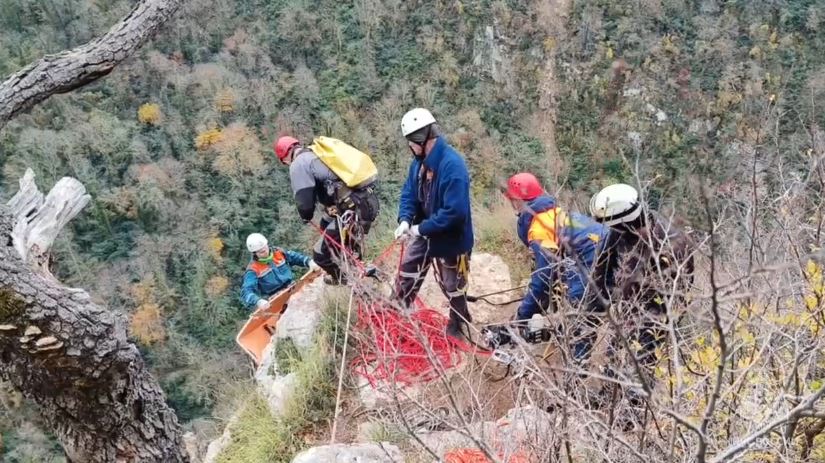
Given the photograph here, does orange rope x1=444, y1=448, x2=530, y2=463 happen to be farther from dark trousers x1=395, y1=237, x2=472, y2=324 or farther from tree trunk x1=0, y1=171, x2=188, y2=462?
tree trunk x1=0, y1=171, x2=188, y2=462

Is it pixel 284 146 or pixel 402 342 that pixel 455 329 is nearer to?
pixel 402 342

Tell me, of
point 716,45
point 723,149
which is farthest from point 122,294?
point 716,45

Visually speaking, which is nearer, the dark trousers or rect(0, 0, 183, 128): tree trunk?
rect(0, 0, 183, 128): tree trunk

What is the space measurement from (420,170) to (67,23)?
69.4ft

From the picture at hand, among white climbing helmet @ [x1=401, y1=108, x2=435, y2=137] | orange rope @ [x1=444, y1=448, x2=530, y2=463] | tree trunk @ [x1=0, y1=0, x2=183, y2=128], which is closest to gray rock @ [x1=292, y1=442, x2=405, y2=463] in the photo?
orange rope @ [x1=444, y1=448, x2=530, y2=463]

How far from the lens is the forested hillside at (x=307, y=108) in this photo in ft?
55.7

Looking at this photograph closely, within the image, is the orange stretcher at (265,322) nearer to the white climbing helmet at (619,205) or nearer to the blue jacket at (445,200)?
the blue jacket at (445,200)

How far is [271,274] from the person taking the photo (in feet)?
16.2

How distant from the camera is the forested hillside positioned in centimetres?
1698

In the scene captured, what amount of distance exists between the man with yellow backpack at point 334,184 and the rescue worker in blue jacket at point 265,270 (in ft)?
2.70

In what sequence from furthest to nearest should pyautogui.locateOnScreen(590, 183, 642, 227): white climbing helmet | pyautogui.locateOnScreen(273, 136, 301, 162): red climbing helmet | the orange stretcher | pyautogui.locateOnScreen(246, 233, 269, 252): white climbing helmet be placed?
pyautogui.locateOnScreen(246, 233, 269, 252): white climbing helmet < the orange stretcher < pyautogui.locateOnScreen(273, 136, 301, 162): red climbing helmet < pyautogui.locateOnScreen(590, 183, 642, 227): white climbing helmet

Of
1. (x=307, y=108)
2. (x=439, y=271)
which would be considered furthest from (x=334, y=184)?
(x=307, y=108)

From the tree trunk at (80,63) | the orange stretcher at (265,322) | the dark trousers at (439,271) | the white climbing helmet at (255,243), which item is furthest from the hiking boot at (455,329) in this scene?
the tree trunk at (80,63)

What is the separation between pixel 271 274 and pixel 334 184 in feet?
4.46
